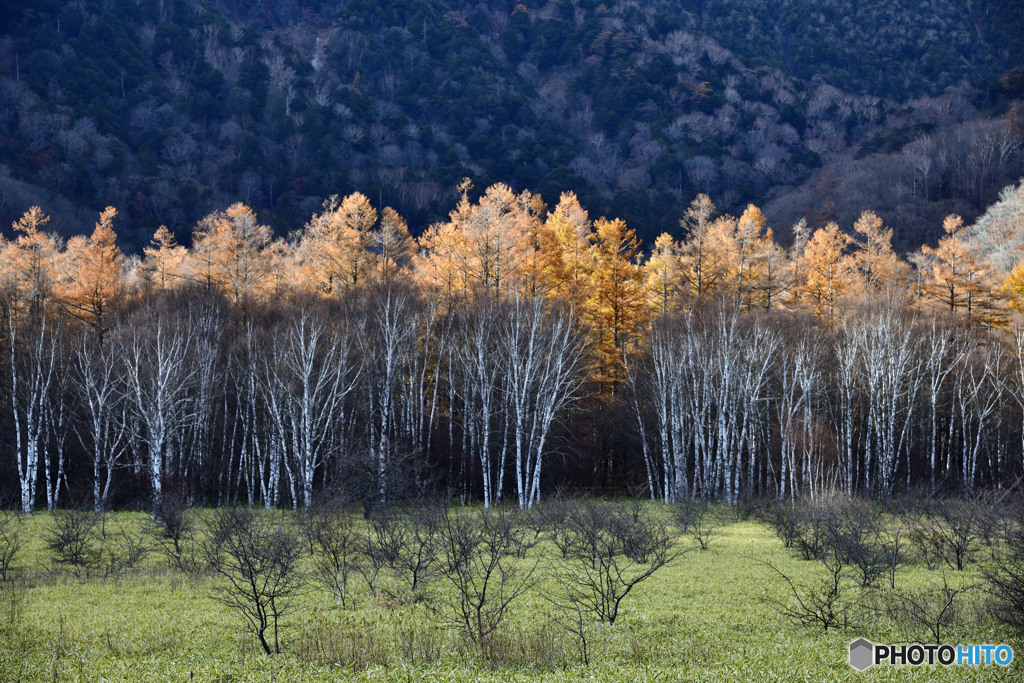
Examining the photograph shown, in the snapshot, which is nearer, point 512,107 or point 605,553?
point 605,553

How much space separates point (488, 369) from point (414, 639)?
70.2 ft

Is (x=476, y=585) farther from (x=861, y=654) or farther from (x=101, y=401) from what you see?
(x=101, y=401)

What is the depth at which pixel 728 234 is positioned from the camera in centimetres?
3956

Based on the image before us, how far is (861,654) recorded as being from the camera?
9930mm

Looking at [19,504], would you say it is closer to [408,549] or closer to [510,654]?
[408,549]

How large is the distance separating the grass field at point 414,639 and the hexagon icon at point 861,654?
166 millimetres

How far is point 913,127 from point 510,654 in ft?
337

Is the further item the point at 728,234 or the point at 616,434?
the point at 728,234

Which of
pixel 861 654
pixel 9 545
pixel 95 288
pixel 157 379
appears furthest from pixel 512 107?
pixel 861 654

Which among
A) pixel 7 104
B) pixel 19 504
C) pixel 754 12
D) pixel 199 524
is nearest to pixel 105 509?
pixel 19 504

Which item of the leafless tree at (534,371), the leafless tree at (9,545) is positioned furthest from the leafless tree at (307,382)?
the leafless tree at (9,545)

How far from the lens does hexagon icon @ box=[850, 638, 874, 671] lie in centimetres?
936

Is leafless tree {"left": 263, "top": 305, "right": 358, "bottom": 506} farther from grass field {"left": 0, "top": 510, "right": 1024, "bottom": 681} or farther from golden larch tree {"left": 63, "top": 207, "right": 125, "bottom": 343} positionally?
grass field {"left": 0, "top": 510, "right": 1024, "bottom": 681}

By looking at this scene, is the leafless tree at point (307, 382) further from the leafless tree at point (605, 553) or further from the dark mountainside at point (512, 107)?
the dark mountainside at point (512, 107)
